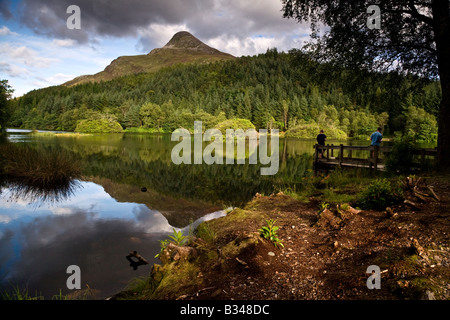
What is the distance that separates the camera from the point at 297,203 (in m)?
9.00

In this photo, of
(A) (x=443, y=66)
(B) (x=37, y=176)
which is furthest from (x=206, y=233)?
(B) (x=37, y=176)

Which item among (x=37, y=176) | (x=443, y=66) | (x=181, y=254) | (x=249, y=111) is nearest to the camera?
(x=181, y=254)

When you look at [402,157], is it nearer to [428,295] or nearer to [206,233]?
[206,233]

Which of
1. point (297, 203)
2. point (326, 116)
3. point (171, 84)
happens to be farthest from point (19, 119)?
point (297, 203)

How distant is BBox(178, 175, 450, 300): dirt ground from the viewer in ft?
10.8

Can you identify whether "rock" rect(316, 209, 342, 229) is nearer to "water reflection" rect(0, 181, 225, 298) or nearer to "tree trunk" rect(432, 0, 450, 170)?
"water reflection" rect(0, 181, 225, 298)

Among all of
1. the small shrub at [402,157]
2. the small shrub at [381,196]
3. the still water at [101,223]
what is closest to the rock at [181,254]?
the still water at [101,223]

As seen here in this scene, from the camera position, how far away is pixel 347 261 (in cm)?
415

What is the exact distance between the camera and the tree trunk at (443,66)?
10.1 meters

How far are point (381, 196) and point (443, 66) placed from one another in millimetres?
8092

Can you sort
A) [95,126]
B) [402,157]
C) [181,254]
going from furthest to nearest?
[95,126]
[402,157]
[181,254]

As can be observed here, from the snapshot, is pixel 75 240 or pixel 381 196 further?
pixel 75 240

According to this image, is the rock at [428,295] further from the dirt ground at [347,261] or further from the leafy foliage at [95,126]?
the leafy foliage at [95,126]
